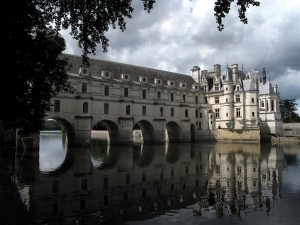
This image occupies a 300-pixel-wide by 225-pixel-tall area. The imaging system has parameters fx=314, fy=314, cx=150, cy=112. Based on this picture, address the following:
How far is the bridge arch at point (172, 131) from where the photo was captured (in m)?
59.7

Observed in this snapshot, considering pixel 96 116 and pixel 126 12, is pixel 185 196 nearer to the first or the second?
pixel 126 12

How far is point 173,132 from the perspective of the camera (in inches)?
2377

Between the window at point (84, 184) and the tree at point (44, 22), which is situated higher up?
the tree at point (44, 22)

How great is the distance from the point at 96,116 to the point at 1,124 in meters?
22.3

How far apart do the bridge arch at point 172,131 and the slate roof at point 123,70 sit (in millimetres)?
8128

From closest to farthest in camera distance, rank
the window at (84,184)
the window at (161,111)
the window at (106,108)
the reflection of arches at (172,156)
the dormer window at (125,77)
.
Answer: the window at (84,184) < the reflection of arches at (172,156) < the window at (106,108) < the dormer window at (125,77) < the window at (161,111)

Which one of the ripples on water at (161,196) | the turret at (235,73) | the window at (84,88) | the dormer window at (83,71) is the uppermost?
the turret at (235,73)

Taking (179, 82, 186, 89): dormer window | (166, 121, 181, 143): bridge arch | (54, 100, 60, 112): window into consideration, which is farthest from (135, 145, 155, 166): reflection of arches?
(179, 82, 186, 89): dormer window

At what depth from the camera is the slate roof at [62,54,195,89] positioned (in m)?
46.8

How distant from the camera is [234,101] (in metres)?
63.4

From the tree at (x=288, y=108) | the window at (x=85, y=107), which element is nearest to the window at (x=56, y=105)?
the window at (x=85, y=107)

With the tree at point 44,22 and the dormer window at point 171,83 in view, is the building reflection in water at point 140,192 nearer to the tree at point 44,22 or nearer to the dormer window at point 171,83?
the tree at point 44,22

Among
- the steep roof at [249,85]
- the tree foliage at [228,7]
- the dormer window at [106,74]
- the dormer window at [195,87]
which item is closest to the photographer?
the tree foliage at [228,7]

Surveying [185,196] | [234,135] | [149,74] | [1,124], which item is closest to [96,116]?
[149,74]
